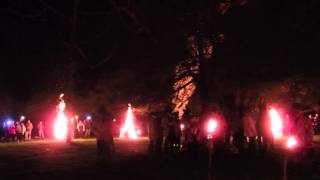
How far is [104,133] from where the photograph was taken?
24297 millimetres

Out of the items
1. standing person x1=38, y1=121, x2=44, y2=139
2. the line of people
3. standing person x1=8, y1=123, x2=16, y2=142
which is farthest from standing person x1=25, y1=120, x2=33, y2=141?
standing person x1=38, y1=121, x2=44, y2=139

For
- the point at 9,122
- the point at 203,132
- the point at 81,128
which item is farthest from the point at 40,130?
the point at 203,132

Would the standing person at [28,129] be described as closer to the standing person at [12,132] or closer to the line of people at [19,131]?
the line of people at [19,131]

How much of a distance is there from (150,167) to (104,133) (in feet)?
11.9

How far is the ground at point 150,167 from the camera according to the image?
1881 centimetres

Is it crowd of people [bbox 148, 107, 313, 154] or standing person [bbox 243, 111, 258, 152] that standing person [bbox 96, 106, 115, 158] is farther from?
standing person [bbox 243, 111, 258, 152]

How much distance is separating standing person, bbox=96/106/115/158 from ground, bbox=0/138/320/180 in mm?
382

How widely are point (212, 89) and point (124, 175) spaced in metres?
4.71

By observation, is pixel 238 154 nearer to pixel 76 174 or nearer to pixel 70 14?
pixel 76 174

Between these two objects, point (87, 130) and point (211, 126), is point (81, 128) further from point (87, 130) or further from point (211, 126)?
point (211, 126)

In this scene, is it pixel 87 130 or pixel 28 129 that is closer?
pixel 28 129

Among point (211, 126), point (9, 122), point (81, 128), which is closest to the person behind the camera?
point (211, 126)

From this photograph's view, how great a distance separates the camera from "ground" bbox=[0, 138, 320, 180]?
61.7 feet

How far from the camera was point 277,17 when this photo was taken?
19.6 m
